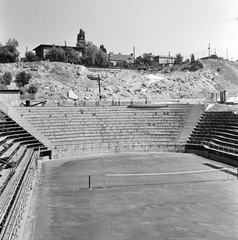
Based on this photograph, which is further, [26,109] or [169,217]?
[26,109]

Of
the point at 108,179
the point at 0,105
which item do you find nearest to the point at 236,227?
the point at 108,179

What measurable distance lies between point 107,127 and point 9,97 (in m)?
9.68

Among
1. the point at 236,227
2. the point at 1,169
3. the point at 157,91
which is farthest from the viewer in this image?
the point at 157,91

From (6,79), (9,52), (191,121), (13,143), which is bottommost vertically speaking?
(13,143)

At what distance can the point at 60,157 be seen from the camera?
75.3 ft

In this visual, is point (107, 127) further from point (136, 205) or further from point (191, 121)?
point (136, 205)

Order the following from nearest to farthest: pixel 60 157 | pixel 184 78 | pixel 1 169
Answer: pixel 1 169, pixel 60 157, pixel 184 78

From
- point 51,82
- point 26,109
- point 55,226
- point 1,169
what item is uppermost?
point 51,82

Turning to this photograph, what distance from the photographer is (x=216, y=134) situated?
25.3 meters

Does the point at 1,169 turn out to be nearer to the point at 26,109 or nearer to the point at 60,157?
the point at 60,157

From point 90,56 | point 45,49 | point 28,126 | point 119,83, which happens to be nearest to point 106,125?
point 28,126

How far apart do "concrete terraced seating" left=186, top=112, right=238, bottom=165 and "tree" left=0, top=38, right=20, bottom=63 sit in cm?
4654

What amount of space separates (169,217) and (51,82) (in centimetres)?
4602

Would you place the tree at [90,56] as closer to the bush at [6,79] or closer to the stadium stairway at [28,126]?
the bush at [6,79]
